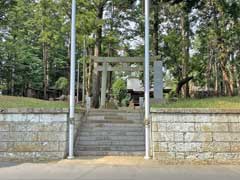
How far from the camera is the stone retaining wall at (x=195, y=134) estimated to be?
1120 centimetres

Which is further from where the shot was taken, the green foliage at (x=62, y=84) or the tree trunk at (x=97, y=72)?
the green foliage at (x=62, y=84)

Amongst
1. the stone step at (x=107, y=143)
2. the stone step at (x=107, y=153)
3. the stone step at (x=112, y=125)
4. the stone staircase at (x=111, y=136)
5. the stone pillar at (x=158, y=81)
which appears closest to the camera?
the stone step at (x=107, y=153)

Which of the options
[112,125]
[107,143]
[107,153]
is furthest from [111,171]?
[112,125]

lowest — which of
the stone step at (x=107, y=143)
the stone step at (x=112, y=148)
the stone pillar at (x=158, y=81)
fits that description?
the stone step at (x=112, y=148)

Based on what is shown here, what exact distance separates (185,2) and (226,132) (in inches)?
319

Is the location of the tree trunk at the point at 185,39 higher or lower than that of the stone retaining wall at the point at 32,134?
higher

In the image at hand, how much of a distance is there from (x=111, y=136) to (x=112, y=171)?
396 centimetres

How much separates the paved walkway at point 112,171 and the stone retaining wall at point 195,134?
0.73 m

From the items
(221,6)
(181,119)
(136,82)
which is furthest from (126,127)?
(136,82)

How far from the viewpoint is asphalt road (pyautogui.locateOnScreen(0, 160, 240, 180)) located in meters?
8.59

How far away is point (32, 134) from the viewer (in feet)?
37.1

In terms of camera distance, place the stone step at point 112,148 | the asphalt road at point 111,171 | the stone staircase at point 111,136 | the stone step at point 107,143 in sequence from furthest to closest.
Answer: the stone step at point 107,143, the stone step at point 112,148, the stone staircase at point 111,136, the asphalt road at point 111,171

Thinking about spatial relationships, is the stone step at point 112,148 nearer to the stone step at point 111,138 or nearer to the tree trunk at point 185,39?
the stone step at point 111,138

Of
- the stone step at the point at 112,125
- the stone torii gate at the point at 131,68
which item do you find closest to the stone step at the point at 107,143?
the stone step at the point at 112,125
